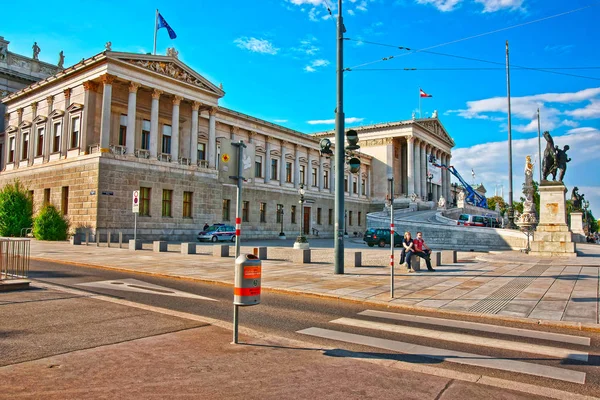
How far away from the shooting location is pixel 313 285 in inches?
486

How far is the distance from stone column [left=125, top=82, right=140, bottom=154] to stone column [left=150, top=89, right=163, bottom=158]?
1814 millimetres

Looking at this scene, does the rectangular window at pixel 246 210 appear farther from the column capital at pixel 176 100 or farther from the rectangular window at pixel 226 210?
the column capital at pixel 176 100

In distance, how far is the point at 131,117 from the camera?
1481 inches

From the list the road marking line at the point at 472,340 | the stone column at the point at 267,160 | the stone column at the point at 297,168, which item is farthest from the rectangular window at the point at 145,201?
the road marking line at the point at 472,340

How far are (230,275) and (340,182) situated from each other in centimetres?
503

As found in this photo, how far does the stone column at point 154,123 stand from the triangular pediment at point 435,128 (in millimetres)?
49321

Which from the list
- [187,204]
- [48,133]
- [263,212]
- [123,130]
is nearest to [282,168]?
[263,212]

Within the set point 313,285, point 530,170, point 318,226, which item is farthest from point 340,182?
point 318,226

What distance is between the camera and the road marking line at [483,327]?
7098 millimetres

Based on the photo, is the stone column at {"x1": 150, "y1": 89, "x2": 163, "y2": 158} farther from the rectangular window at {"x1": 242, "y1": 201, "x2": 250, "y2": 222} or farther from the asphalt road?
the asphalt road

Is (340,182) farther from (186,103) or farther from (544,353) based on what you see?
(186,103)

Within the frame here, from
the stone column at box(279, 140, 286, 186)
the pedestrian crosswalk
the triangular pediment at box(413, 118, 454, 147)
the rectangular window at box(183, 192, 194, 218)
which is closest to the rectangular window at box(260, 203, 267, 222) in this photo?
the stone column at box(279, 140, 286, 186)

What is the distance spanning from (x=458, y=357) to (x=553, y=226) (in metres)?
21.1

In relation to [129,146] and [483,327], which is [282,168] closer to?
[129,146]
